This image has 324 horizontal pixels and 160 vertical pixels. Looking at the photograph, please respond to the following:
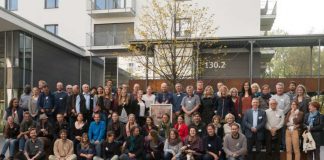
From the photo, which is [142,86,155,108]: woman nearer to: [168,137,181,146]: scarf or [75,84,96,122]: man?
[75,84,96,122]: man

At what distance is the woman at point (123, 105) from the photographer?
→ 38.2 ft

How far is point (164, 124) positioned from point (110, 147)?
1624 mm

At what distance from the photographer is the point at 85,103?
12039mm

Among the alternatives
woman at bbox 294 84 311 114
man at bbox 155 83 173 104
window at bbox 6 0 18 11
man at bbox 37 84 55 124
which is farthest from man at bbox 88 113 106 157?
window at bbox 6 0 18 11

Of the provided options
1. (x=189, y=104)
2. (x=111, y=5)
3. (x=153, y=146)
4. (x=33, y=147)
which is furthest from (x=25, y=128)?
(x=111, y=5)

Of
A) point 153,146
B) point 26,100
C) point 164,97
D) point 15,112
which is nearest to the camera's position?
point 153,146

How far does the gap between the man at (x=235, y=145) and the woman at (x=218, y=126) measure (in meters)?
0.50

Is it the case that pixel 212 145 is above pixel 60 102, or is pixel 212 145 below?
below

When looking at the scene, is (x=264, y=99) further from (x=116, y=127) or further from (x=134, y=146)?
(x=116, y=127)

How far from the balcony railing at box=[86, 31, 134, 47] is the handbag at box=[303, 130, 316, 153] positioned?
22473mm

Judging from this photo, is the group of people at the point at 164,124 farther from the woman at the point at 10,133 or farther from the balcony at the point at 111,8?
the balcony at the point at 111,8

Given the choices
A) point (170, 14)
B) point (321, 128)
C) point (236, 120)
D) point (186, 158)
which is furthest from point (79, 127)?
point (170, 14)

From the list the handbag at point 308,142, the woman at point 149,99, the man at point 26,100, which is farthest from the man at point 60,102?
the handbag at point 308,142

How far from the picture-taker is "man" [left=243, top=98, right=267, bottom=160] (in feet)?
34.0
